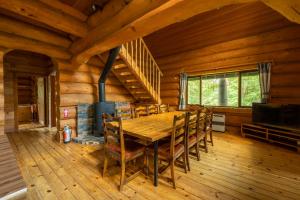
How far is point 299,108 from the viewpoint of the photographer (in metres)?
3.26

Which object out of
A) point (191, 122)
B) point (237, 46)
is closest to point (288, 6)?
point (191, 122)

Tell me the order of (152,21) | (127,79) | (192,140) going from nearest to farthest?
1. (152,21)
2. (192,140)
3. (127,79)

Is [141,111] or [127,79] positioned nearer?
[141,111]

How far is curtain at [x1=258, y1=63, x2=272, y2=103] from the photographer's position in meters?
3.73

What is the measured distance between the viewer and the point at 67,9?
2.30 metres

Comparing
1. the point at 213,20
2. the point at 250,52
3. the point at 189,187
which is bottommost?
the point at 189,187

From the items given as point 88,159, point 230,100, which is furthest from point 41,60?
point 230,100

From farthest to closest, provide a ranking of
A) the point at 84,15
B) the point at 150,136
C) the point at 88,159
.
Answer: the point at 88,159 < the point at 84,15 < the point at 150,136

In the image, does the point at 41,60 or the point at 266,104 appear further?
the point at 41,60

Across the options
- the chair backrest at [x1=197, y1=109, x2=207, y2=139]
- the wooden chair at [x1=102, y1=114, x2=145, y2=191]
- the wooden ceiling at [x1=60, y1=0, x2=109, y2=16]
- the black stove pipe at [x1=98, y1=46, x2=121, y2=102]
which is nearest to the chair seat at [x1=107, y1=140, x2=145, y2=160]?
the wooden chair at [x1=102, y1=114, x2=145, y2=191]

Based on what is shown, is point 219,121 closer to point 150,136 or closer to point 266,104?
point 266,104

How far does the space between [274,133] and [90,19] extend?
451cm

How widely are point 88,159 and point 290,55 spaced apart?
4.95m

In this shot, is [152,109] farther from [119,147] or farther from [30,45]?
[30,45]
